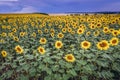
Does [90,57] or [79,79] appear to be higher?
[90,57]

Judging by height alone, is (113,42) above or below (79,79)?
above

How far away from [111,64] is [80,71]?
894 millimetres

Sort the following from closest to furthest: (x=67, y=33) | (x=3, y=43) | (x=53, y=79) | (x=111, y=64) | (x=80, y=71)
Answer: (x=53, y=79) < (x=80, y=71) < (x=111, y=64) < (x=3, y=43) < (x=67, y=33)

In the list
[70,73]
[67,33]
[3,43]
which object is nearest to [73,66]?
[70,73]

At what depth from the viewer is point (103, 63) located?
602cm

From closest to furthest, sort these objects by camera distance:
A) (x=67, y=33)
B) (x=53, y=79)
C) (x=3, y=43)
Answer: (x=53, y=79) → (x=3, y=43) → (x=67, y=33)

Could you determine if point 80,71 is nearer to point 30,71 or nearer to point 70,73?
point 70,73

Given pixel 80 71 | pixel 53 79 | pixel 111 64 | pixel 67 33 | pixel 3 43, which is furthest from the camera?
pixel 67 33

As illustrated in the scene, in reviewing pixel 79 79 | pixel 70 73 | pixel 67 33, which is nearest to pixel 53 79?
pixel 70 73

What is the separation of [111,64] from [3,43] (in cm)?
330

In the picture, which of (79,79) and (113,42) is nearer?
(79,79)

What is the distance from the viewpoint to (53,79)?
5551 mm

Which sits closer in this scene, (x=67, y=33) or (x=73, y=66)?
(x=73, y=66)

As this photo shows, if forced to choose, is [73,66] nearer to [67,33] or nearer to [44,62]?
[44,62]
